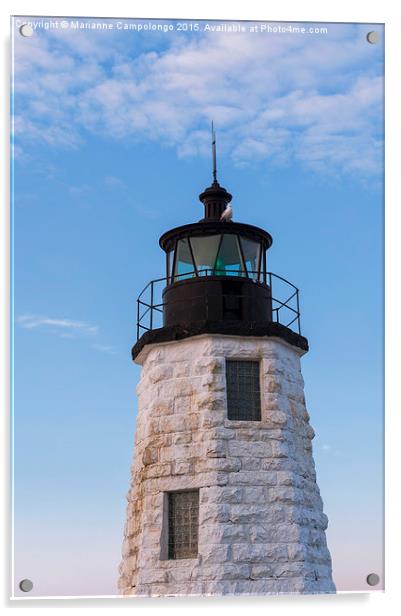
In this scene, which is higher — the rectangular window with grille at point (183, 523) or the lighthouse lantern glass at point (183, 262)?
the lighthouse lantern glass at point (183, 262)

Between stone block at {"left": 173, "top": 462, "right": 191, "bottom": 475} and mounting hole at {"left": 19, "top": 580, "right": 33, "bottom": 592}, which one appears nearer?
mounting hole at {"left": 19, "top": 580, "right": 33, "bottom": 592}

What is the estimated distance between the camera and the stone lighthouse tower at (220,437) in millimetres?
12781

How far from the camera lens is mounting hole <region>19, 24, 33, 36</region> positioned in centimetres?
1148

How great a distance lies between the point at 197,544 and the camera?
1294 centimetres

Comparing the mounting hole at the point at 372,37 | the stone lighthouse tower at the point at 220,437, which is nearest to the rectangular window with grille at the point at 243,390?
the stone lighthouse tower at the point at 220,437

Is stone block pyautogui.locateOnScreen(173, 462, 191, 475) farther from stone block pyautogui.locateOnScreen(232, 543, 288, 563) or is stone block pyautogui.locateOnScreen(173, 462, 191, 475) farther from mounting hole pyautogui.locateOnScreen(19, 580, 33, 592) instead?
mounting hole pyautogui.locateOnScreen(19, 580, 33, 592)

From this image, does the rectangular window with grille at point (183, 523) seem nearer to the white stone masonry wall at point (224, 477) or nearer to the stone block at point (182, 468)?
the white stone masonry wall at point (224, 477)

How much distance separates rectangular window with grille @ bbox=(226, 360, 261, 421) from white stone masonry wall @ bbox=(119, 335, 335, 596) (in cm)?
11

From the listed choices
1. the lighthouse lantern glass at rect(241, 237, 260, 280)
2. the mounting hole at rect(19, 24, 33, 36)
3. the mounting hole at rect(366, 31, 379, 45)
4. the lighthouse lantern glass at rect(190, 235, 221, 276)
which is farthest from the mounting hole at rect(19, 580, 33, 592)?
the mounting hole at rect(366, 31, 379, 45)

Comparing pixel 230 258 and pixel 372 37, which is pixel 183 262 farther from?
pixel 372 37

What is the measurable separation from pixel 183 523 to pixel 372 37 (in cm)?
566

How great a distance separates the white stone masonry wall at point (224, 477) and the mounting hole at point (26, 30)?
4045 mm

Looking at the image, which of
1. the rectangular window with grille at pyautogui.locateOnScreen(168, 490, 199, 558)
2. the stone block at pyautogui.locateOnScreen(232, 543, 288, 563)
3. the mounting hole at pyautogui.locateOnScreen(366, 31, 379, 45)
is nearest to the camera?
the mounting hole at pyautogui.locateOnScreen(366, 31, 379, 45)
